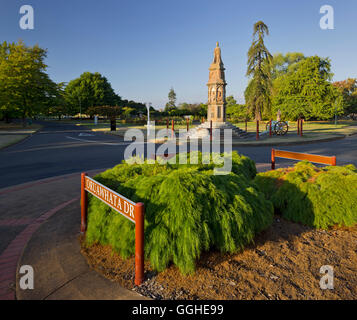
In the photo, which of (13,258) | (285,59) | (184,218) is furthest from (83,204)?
(285,59)

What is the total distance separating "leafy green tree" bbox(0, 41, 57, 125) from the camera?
3444 cm

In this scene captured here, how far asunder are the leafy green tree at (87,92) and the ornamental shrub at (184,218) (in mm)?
75017

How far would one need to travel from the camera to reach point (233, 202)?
302 centimetres

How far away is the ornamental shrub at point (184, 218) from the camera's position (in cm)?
258

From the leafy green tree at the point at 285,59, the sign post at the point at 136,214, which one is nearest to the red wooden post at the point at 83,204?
the sign post at the point at 136,214

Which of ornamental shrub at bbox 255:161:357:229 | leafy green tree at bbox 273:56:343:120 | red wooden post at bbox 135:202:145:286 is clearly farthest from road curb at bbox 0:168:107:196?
leafy green tree at bbox 273:56:343:120

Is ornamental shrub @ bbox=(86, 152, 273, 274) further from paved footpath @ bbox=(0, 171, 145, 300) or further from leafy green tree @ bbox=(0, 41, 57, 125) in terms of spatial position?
leafy green tree @ bbox=(0, 41, 57, 125)

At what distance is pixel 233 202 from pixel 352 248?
163cm

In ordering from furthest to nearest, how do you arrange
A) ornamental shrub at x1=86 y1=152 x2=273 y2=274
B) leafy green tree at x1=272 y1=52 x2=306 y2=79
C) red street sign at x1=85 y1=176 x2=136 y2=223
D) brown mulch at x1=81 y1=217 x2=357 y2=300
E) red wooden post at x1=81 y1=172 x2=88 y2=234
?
1. leafy green tree at x1=272 y1=52 x2=306 y2=79
2. red wooden post at x1=81 y1=172 x2=88 y2=234
3. ornamental shrub at x1=86 y1=152 x2=273 y2=274
4. red street sign at x1=85 y1=176 x2=136 y2=223
5. brown mulch at x1=81 y1=217 x2=357 y2=300

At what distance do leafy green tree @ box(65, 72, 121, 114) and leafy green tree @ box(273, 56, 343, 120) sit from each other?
170 ft

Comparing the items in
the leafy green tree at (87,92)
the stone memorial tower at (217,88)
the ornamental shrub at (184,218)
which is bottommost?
the ornamental shrub at (184,218)

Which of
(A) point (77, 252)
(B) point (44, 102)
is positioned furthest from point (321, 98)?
(A) point (77, 252)

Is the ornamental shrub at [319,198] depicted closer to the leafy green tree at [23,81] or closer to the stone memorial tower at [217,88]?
the stone memorial tower at [217,88]
